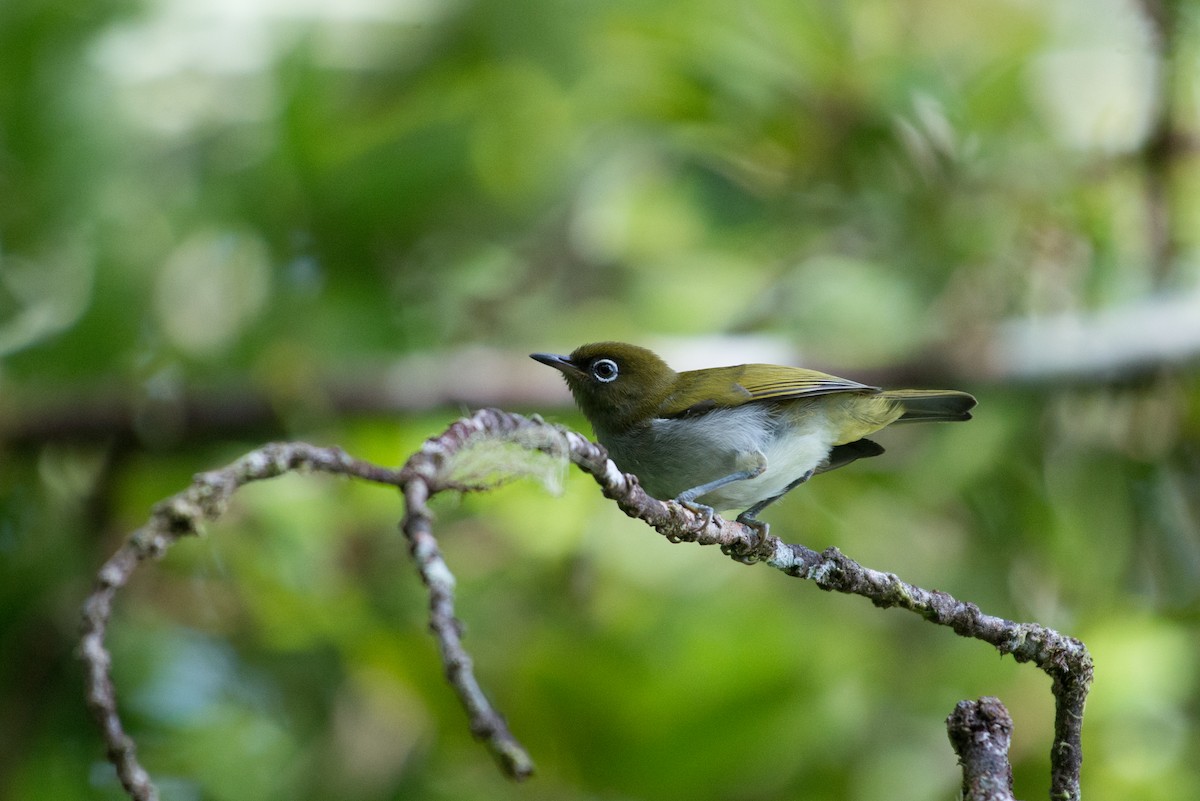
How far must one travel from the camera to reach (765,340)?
493cm

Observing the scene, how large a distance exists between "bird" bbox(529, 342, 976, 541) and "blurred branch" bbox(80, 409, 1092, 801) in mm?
950

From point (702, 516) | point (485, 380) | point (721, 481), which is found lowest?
point (702, 516)

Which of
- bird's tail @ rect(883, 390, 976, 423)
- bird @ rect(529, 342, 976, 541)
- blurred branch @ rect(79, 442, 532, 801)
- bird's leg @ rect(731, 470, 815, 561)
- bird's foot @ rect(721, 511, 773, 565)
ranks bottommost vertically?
blurred branch @ rect(79, 442, 532, 801)

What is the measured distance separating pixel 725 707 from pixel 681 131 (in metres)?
3.17

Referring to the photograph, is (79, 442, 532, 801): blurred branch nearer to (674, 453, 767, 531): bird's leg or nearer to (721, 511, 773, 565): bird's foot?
(721, 511, 773, 565): bird's foot

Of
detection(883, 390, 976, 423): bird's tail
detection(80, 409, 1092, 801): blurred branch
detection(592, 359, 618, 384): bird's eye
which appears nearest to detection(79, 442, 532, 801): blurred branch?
detection(80, 409, 1092, 801): blurred branch

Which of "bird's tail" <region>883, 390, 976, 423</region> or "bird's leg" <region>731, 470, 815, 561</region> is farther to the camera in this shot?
"bird's tail" <region>883, 390, 976, 423</region>

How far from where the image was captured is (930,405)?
109 inches

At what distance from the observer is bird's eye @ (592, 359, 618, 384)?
10.5 ft

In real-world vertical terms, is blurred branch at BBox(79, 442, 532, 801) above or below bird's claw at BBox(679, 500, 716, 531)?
below

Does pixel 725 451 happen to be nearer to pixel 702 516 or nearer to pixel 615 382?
pixel 615 382

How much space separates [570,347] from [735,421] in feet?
8.34

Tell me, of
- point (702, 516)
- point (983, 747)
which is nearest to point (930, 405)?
point (702, 516)

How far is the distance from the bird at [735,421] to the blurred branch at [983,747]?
3.75ft
